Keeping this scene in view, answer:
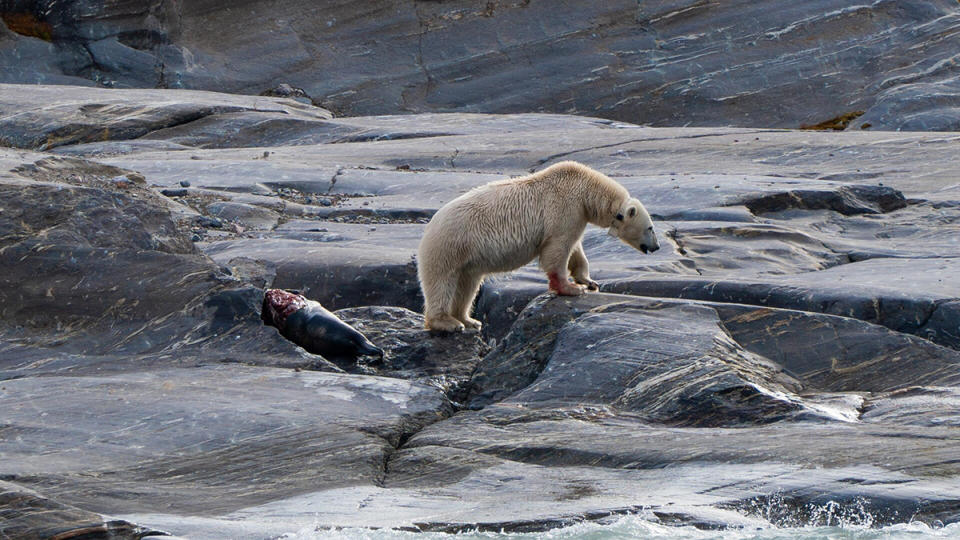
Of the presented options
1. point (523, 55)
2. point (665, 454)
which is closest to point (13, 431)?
point (665, 454)

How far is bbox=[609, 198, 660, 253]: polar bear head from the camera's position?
10.3m

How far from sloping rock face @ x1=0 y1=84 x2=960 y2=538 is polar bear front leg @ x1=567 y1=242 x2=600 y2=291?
1.22 ft

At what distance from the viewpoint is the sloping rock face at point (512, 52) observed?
2631cm

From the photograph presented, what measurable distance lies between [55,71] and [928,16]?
19696 mm

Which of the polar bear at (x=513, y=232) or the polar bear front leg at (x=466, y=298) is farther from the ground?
the polar bear at (x=513, y=232)

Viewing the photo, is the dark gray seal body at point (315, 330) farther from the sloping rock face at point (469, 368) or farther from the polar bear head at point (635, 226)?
the polar bear head at point (635, 226)

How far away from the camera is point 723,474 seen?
22.3ft

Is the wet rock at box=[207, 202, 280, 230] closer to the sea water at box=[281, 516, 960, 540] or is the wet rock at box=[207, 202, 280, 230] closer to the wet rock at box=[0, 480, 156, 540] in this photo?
the wet rock at box=[0, 480, 156, 540]

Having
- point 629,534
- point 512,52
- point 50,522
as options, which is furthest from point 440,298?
point 512,52

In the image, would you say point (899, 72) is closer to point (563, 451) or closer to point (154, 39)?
point (154, 39)

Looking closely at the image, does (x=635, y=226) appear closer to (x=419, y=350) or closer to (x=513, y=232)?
(x=513, y=232)

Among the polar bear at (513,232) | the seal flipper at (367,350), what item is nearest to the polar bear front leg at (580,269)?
the polar bear at (513,232)

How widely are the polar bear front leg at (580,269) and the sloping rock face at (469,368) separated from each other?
1.22ft

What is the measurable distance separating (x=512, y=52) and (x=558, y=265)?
62.1 feet
